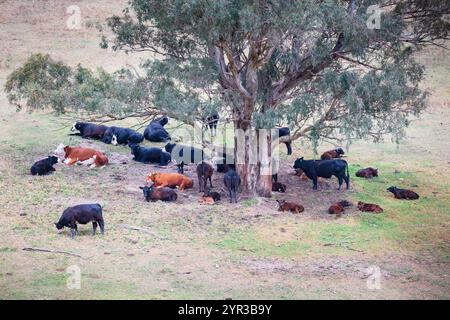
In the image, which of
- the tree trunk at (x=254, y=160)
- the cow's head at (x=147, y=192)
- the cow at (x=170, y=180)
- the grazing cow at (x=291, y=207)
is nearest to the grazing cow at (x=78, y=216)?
the cow's head at (x=147, y=192)

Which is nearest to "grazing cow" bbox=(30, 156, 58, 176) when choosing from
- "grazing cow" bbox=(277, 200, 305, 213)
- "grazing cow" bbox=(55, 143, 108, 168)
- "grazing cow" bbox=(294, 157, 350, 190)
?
"grazing cow" bbox=(55, 143, 108, 168)

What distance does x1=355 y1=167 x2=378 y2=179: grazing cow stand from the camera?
2045 cm

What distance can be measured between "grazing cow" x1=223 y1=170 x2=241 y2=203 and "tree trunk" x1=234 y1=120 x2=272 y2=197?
2.41 feet

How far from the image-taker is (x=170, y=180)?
1833 centimetres

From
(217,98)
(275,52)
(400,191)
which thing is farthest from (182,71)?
(400,191)

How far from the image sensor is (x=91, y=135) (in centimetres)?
2291

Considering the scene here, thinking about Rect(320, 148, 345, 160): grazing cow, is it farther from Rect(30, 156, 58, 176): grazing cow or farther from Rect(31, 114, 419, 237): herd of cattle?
Rect(30, 156, 58, 176): grazing cow

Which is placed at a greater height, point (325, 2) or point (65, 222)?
point (325, 2)

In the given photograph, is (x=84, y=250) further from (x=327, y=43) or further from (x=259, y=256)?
(x=327, y=43)

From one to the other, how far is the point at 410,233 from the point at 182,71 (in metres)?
6.41

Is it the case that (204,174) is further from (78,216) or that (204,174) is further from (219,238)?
(78,216)

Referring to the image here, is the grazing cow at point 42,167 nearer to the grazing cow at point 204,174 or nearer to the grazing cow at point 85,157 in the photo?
the grazing cow at point 85,157

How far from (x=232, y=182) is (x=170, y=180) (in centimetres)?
167
